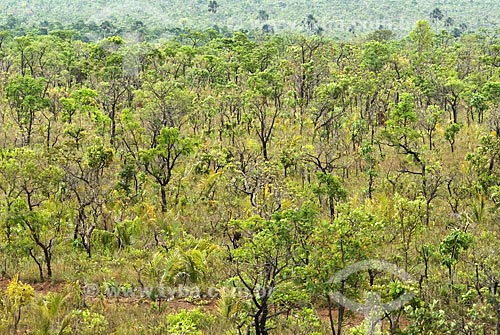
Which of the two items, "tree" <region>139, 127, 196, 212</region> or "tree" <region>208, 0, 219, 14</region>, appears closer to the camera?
"tree" <region>139, 127, 196, 212</region>

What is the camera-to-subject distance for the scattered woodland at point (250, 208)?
299 inches

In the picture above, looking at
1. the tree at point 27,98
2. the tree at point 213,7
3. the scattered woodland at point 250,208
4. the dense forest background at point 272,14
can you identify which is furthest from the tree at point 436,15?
the tree at point 27,98

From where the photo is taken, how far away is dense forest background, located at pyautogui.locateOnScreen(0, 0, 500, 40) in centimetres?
6456

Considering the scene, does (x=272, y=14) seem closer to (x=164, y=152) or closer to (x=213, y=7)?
(x=213, y=7)

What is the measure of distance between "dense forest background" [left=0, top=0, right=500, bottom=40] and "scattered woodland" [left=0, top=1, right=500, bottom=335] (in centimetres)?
3939

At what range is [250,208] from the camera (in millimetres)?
12109

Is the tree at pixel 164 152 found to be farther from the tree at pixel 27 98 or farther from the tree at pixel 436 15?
the tree at pixel 436 15

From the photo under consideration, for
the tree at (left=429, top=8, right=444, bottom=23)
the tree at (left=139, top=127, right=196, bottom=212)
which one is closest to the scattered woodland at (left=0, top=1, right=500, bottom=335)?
the tree at (left=139, top=127, right=196, bottom=212)

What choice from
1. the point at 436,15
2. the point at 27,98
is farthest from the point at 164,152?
the point at 436,15

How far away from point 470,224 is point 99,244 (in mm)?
7618

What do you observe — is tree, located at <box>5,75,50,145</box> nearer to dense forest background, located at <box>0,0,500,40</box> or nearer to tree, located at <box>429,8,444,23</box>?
dense forest background, located at <box>0,0,500,40</box>

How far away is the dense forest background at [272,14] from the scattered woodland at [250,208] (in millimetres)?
39385

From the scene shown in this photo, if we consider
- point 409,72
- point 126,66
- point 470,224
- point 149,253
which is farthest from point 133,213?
point 409,72

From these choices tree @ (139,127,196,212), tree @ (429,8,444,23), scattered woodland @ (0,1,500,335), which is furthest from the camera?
tree @ (429,8,444,23)
